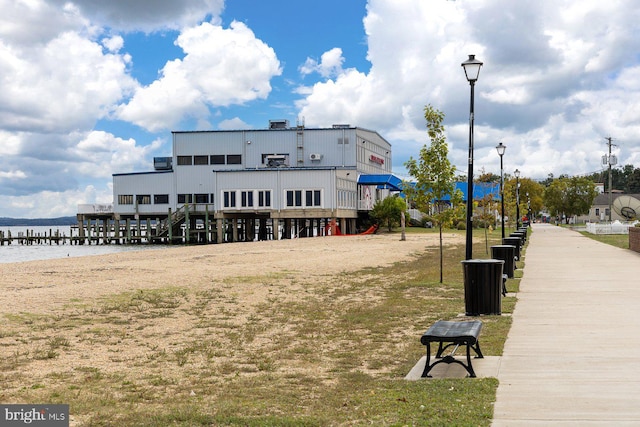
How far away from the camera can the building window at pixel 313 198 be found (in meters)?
68.5

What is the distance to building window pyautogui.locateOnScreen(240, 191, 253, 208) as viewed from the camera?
70.0m

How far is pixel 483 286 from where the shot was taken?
1326cm

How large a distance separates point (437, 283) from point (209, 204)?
61.7 meters

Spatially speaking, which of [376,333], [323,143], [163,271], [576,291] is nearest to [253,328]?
[376,333]

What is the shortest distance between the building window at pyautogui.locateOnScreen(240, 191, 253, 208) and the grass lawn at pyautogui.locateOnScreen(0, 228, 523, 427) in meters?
52.8

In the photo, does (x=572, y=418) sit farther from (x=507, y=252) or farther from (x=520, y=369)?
(x=507, y=252)

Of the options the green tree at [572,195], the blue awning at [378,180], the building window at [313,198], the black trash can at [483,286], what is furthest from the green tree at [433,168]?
the green tree at [572,195]

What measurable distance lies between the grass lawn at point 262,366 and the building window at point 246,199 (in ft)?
173

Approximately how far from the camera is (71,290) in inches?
719

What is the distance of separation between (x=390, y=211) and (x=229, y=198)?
52.3ft

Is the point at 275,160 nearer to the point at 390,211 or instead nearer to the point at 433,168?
the point at 390,211

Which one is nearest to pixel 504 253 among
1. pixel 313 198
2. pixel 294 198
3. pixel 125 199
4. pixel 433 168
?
pixel 433 168

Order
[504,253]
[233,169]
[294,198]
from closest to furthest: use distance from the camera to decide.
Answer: [504,253], [294,198], [233,169]

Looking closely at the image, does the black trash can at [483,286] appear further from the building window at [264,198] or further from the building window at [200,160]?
the building window at [200,160]
